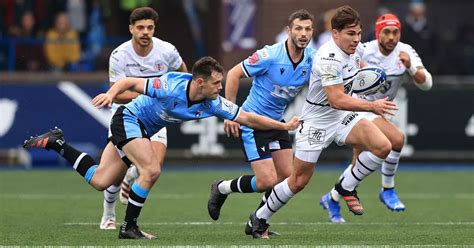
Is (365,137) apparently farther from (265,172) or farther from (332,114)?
(265,172)

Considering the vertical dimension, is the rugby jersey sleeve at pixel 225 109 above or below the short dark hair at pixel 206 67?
below

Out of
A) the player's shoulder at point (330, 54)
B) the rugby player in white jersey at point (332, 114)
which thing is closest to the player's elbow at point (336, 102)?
the rugby player in white jersey at point (332, 114)

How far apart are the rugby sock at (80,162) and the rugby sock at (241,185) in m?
1.30

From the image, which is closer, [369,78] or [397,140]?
[369,78]

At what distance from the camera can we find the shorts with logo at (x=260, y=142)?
1247 centimetres

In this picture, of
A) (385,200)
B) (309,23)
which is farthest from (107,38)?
(309,23)

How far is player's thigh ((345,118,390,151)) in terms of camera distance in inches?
493

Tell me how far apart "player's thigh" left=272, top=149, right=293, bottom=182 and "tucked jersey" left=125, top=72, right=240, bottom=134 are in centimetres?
127

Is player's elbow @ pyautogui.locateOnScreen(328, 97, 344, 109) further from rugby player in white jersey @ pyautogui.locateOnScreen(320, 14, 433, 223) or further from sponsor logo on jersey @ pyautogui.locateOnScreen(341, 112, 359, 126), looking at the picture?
rugby player in white jersey @ pyautogui.locateOnScreen(320, 14, 433, 223)

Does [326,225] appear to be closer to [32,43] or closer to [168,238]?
[168,238]

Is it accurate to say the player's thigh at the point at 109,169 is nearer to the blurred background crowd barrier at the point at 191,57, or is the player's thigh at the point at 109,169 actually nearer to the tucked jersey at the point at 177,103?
the tucked jersey at the point at 177,103

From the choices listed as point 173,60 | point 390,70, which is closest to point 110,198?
point 173,60

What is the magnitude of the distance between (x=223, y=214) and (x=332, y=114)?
2896 mm

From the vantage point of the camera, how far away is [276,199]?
11.9 meters
